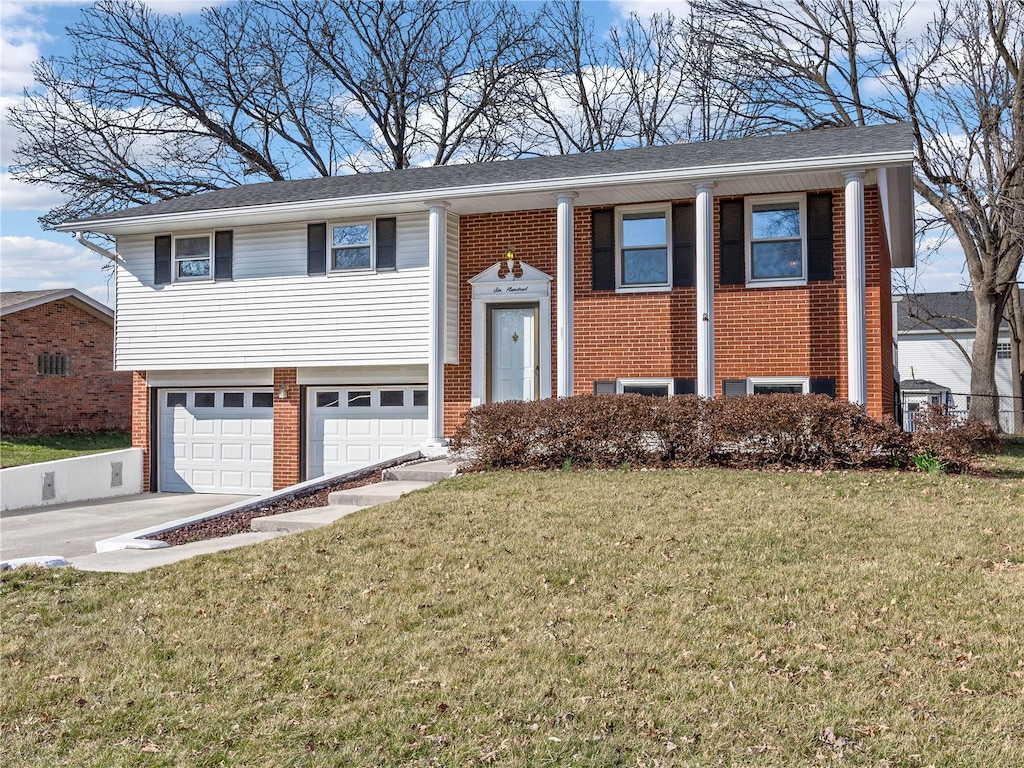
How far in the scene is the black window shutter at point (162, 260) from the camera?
18438 mm

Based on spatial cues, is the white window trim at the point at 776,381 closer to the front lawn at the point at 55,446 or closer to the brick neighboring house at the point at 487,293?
the brick neighboring house at the point at 487,293

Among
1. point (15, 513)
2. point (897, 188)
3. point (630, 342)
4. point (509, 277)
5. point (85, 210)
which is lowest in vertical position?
point (15, 513)

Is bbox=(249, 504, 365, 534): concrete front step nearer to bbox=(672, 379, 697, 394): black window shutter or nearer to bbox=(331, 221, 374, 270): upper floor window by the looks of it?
bbox=(672, 379, 697, 394): black window shutter

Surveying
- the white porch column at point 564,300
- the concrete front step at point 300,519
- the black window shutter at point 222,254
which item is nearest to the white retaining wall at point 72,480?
the black window shutter at point 222,254

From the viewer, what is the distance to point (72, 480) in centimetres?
1769

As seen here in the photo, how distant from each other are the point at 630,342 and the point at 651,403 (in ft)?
10.5

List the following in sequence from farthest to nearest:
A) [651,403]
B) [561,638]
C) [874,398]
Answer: [874,398], [651,403], [561,638]

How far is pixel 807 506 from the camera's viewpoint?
9398 mm

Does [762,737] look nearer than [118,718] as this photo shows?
Yes

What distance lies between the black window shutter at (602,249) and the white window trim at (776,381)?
112 inches

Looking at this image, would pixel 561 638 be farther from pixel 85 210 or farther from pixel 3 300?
pixel 85 210

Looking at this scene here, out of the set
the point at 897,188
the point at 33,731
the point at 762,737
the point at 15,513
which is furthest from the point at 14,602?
the point at 897,188

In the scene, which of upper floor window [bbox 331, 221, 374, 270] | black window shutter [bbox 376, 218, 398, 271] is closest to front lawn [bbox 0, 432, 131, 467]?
upper floor window [bbox 331, 221, 374, 270]

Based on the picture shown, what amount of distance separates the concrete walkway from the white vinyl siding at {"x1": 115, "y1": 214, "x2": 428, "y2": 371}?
3.58m
